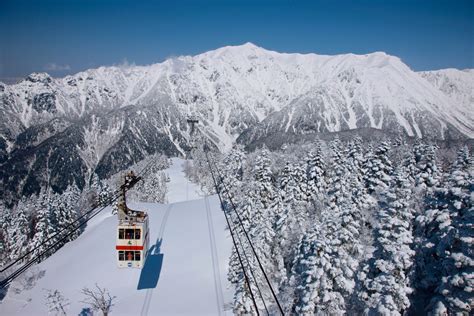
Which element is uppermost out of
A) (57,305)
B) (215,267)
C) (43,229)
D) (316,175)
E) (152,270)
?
(316,175)

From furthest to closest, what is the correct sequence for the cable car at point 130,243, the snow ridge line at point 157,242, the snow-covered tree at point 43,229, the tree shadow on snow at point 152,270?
the snow-covered tree at point 43,229 < the tree shadow on snow at point 152,270 < the snow ridge line at point 157,242 < the cable car at point 130,243

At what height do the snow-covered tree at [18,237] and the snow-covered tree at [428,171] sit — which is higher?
the snow-covered tree at [428,171]

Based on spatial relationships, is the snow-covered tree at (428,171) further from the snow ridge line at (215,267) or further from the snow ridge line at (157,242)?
the snow ridge line at (157,242)

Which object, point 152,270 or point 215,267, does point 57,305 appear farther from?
point 215,267

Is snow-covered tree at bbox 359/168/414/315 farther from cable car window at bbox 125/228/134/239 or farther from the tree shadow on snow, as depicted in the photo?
the tree shadow on snow

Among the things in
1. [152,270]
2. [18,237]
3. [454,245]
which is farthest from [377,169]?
[18,237]

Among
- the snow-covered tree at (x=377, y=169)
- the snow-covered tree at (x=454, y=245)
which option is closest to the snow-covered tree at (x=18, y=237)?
the snow-covered tree at (x=377, y=169)

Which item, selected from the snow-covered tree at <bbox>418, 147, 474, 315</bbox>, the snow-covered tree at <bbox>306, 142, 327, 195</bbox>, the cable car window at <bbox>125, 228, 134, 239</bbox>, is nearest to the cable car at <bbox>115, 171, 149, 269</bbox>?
the cable car window at <bbox>125, 228, 134, 239</bbox>

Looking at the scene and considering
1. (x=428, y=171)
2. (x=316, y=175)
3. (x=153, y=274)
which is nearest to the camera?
(x=428, y=171)
